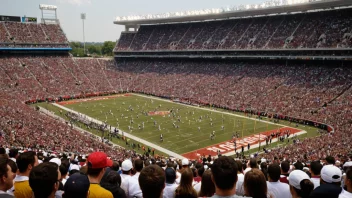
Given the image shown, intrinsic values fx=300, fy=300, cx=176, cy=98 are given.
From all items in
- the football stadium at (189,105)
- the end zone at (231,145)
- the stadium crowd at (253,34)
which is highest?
the stadium crowd at (253,34)

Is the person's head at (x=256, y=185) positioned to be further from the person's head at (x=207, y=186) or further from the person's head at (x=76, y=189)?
the person's head at (x=76, y=189)

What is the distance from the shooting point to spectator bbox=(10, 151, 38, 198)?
172 inches

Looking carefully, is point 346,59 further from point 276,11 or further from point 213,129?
point 213,129

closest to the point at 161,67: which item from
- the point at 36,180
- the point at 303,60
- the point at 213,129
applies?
the point at 303,60

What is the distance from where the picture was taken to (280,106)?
1519 inches

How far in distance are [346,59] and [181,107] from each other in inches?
934

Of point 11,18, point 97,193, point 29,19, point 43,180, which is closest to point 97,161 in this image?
point 97,193

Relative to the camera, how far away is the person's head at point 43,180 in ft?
11.6

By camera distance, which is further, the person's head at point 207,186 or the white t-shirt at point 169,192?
the white t-shirt at point 169,192

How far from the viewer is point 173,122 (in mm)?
36406

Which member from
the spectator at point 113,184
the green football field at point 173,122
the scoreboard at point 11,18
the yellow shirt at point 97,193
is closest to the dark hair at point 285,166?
the spectator at point 113,184

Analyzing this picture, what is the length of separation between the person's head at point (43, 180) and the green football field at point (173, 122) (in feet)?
75.4

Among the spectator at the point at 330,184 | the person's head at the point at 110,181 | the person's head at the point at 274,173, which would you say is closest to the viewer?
the spectator at the point at 330,184

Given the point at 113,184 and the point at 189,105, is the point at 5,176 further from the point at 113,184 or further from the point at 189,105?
the point at 189,105
